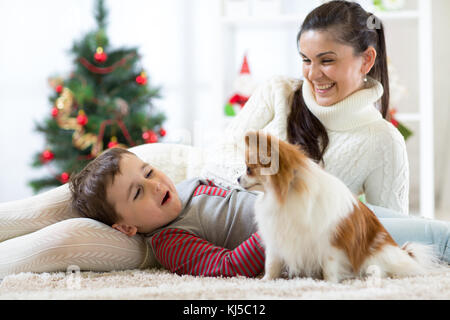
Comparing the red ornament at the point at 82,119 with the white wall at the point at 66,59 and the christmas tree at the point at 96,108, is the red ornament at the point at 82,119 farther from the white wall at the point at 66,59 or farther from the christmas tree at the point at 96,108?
the white wall at the point at 66,59

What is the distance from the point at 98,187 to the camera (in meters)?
1.14

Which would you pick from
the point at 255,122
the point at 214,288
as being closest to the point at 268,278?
the point at 214,288

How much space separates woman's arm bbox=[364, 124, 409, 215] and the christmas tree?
5.05 feet

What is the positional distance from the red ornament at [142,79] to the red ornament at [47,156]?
2.09 feet

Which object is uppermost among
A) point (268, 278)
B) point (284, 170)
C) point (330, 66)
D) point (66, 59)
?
point (66, 59)

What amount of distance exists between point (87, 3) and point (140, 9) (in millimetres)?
362

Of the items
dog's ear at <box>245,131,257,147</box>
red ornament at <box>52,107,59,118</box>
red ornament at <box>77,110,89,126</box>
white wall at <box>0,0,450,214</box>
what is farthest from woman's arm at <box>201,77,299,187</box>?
white wall at <box>0,0,450,214</box>

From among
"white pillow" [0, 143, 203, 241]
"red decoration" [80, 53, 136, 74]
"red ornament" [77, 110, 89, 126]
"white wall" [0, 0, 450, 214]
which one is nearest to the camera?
"white pillow" [0, 143, 203, 241]

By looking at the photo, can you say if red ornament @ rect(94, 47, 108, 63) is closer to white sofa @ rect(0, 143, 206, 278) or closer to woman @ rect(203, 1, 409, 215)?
woman @ rect(203, 1, 409, 215)

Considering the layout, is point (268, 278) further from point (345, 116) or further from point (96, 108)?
point (96, 108)

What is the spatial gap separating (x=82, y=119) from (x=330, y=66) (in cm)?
164

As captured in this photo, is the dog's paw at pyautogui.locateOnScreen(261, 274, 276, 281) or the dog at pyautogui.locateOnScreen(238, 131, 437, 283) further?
the dog's paw at pyautogui.locateOnScreen(261, 274, 276, 281)

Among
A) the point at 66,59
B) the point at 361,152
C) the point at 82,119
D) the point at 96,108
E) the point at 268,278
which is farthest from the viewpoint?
the point at 66,59

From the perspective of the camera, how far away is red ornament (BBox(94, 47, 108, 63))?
2664mm
